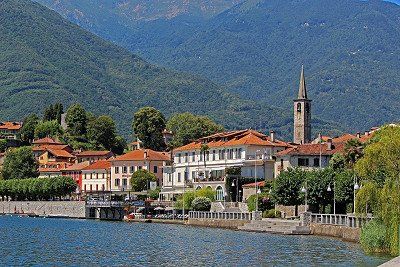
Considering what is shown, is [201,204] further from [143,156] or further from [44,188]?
[44,188]

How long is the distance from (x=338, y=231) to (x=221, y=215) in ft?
87.4

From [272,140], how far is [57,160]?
63.7m

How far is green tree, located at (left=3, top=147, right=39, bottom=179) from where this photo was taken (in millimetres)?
183000

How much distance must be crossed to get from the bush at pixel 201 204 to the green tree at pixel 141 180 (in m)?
33.8

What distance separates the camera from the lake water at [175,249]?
60.1m

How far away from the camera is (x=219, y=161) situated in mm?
132875

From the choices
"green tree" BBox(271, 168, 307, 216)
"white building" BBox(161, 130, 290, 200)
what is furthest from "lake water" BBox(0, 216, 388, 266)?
"white building" BBox(161, 130, 290, 200)

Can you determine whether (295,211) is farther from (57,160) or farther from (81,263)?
(57,160)


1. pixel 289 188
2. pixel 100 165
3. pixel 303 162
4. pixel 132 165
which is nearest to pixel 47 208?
pixel 132 165

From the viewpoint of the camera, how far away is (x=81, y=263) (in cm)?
6016

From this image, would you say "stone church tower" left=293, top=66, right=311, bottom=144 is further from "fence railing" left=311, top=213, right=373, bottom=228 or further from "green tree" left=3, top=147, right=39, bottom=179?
"fence railing" left=311, top=213, right=373, bottom=228

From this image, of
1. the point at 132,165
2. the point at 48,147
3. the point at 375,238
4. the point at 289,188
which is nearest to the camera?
the point at 375,238

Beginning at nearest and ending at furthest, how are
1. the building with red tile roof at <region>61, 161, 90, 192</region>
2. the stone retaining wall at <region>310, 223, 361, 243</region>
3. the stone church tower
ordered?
1. the stone retaining wall at <region>310, 223, 361, 243</region>
2. the building with red tile roof at <region>61, 161, 90, 192</region>
3. the stone church tower

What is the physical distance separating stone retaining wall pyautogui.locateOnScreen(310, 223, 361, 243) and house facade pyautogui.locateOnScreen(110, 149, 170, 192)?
7080 cm
